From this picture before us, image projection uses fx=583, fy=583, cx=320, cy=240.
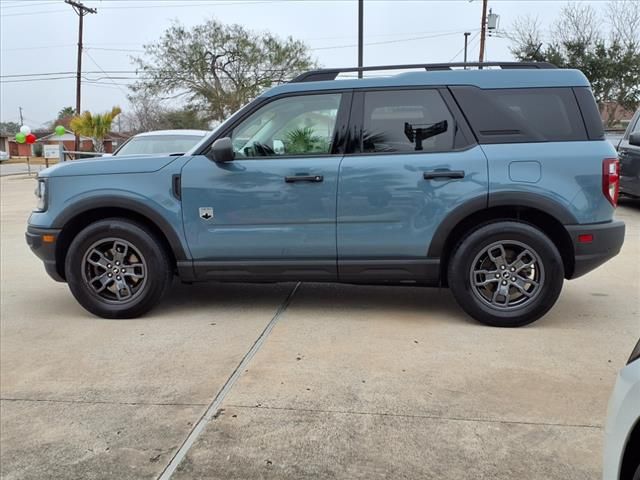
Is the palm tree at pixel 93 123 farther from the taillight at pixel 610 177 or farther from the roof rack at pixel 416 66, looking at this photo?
the taillight at pixel 610 177

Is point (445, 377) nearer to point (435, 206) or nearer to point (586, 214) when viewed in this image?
point (435, 206)

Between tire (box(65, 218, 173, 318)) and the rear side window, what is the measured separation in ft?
8.83

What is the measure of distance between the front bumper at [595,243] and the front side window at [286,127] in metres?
2.04

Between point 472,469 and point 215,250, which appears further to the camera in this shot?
point 215,250

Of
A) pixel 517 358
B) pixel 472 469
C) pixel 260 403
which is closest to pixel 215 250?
pixel 260 403

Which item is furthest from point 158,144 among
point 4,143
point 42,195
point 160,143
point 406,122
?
point 4,143

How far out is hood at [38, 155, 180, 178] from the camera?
4652mm

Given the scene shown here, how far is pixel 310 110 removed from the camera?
15.2 feet

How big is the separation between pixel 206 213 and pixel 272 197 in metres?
0.54

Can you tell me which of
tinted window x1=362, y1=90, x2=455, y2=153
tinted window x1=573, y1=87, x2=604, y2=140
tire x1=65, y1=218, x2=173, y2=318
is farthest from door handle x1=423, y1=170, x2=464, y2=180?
tire x1=65, y1=218, x2=173, y2=318

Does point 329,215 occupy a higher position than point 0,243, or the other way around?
point 329,215

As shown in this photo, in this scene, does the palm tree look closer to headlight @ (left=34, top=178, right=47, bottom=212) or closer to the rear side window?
headlight @ (left=34, top=178, right=47, bottom=212)

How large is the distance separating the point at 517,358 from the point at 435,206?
4.07 ft

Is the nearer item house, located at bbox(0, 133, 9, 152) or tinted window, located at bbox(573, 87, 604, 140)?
tinted window, located at bbox(573, 87, 604, 140)
